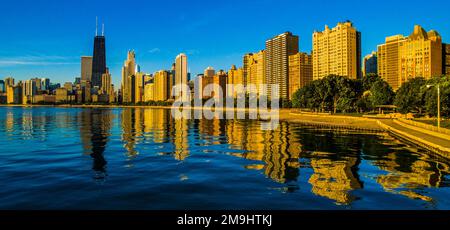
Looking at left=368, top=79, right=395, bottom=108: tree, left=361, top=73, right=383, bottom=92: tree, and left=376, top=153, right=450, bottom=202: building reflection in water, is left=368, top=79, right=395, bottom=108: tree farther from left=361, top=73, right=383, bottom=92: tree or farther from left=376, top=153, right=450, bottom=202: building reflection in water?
left=376, top=153, right=450, bottom=202: building reflection in water

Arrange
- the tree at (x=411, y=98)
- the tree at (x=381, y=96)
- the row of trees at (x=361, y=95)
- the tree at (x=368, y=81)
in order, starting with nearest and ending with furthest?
the tree at (x=411, y=98)
the row of trees at (x=361, y=95)
the tree at (x=381, y=96)
the tree at (x=368, y=81)

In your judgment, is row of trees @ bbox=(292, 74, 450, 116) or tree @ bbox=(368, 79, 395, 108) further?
tree @ bbox=(368, 79, 395, 108)

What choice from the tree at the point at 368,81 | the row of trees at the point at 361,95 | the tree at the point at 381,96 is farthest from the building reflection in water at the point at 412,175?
the tree at the point at 368,81

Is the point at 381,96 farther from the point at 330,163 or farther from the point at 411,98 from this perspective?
the point at 330,163

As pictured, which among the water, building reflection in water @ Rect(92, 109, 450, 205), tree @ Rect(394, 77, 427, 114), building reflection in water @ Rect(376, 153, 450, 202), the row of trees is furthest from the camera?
the row of trees

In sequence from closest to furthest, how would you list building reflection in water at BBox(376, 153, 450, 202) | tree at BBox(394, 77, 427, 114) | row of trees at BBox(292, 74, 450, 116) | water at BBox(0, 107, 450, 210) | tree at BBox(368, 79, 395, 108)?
1. water at BBox(0, 107, 450, 210)
2. building reflection in water at BBox(376, 153, 450, 202)
3. tree at BBox(394, 77, 427, 114)
4. row of trees at BBox(292, 74, 450, 116)
5. tree at BBox(368, 79, 395, 108)

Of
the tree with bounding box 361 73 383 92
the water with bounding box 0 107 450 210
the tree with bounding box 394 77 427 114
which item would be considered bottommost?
the water with bounding box 0 107 450 210

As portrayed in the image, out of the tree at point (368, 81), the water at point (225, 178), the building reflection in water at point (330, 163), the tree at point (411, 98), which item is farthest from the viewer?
the tree at point (368, 81)

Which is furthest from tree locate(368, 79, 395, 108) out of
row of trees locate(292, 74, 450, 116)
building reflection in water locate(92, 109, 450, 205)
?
building reflection in water locate(92, 109, 450, 205)

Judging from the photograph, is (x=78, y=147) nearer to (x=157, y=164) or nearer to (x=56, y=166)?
(x=56, y=166)

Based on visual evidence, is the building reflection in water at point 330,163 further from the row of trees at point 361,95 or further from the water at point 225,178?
the row of trees at point 361,95
